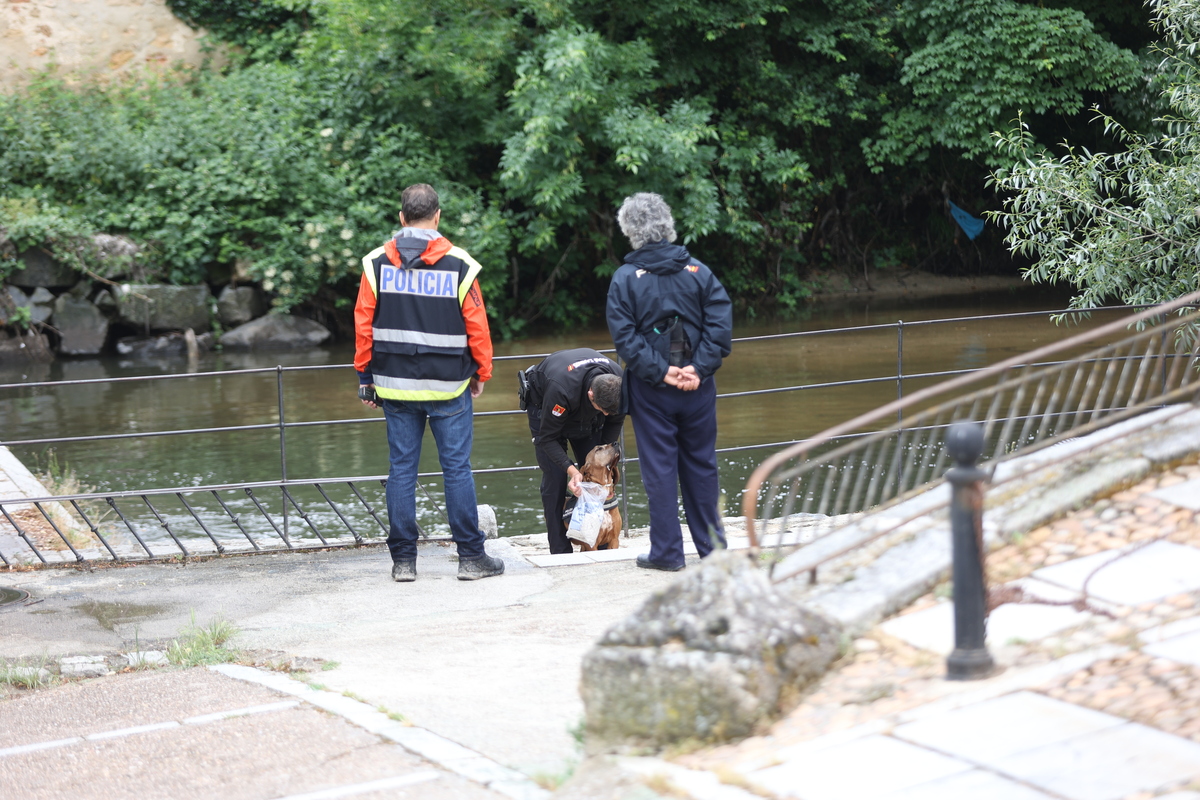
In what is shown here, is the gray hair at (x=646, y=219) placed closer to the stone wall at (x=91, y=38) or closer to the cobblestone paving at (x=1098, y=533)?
the cobblestone paving at (x=1098, y=533)

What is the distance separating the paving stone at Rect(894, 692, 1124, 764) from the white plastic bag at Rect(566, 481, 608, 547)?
340 cm

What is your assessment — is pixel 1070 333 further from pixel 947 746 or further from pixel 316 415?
pixel 947 746

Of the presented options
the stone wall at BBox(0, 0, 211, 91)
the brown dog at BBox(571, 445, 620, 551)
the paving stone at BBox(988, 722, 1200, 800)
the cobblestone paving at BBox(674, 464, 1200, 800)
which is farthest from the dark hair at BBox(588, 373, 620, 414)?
the stone wall at BBox(0, 0, 211, 91)

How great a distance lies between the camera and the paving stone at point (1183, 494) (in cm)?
409

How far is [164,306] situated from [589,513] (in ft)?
41.8

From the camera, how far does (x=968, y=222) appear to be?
2388 centimetres

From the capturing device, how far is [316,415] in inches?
513

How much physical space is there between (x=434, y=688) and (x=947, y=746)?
Result: 1.79 metres

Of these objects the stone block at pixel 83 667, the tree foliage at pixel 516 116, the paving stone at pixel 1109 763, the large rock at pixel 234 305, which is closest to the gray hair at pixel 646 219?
the stone block at pixel 83 667

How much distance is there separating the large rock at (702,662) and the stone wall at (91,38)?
18492 millimetres

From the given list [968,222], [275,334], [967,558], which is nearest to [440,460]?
[967,558]

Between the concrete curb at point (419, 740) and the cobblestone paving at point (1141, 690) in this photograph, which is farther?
the concrete curb at point (419, 740)

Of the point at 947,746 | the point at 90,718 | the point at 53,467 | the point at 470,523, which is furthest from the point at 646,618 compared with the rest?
the point at 53,467

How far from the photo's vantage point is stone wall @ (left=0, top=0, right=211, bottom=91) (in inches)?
758
